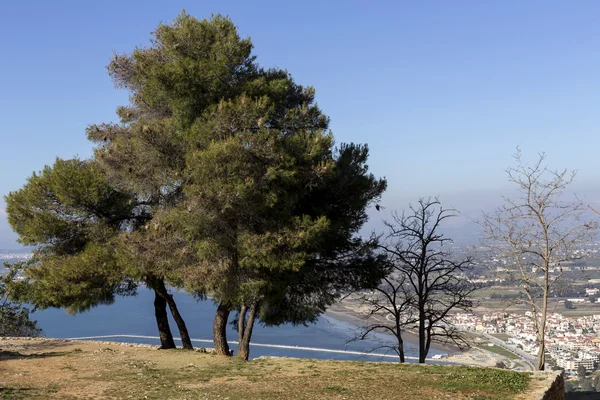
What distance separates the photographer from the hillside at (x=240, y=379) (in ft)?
29.3

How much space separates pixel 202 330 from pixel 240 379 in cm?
3472

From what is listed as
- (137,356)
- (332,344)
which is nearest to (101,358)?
(137,356)

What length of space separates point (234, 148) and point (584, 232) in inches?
302

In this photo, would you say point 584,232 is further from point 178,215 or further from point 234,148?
point 178,215

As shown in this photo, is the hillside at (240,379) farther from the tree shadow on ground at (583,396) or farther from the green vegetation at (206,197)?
the tree shadow on ground at (583,396)

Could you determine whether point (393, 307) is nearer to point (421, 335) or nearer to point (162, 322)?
point (421, 335)

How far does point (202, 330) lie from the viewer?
4381 cm

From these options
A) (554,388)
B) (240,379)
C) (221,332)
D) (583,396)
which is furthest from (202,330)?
(554,388)

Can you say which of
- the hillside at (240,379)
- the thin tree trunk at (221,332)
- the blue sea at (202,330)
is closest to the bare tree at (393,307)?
the hillside at (240,379)

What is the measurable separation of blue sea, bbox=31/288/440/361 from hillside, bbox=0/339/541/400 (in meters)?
16.3

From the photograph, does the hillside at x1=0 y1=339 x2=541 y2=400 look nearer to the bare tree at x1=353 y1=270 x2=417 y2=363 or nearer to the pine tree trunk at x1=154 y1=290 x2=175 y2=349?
the bare tree at x1=353 y1=270 x2=417 y2=363

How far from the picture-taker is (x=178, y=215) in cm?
1261

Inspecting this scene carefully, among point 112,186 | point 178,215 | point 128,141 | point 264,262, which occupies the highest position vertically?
point 128,141


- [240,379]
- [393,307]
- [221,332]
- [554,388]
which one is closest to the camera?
[554,388]
